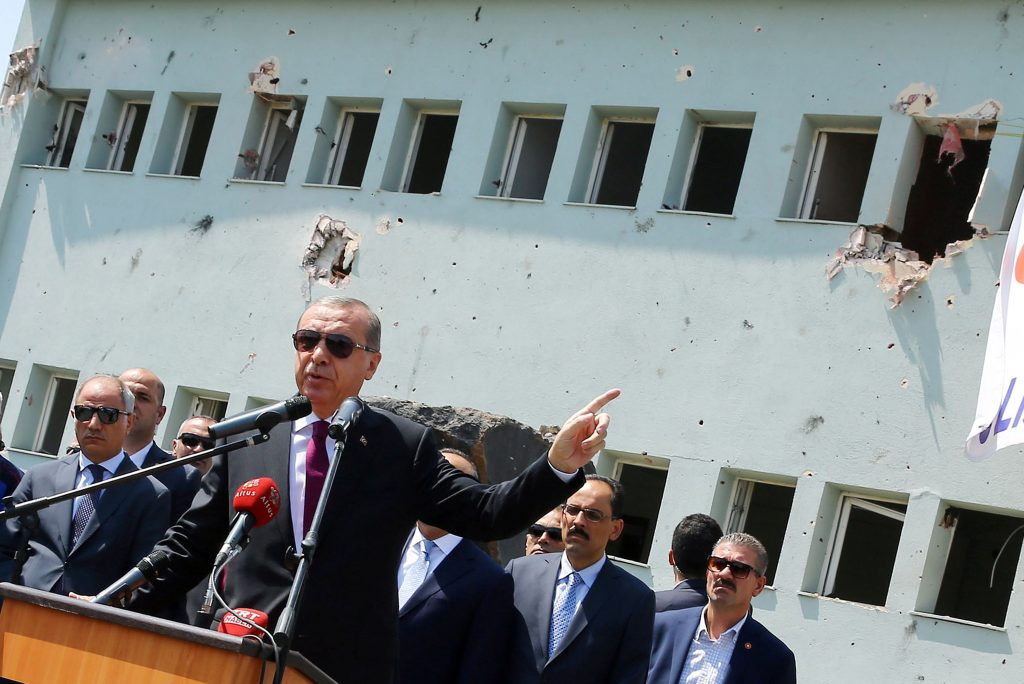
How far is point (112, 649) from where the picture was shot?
4.35 meters

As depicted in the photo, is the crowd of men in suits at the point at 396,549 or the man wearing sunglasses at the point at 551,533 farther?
the man wearing sunglasses at the point at 551,533

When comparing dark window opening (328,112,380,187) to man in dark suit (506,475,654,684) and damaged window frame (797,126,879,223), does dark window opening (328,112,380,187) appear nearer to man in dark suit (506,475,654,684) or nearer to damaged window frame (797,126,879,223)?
damaged window frame (797,126,879,223)

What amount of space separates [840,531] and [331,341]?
10.6 m

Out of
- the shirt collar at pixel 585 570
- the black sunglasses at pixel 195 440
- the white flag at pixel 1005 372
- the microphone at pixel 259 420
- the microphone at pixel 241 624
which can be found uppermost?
the white flag at pixel 1005 372

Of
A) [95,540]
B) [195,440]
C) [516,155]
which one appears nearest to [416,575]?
[95,540]

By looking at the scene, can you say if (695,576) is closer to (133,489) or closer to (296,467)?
(133,489)

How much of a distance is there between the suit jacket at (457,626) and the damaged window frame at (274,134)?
13968 mm

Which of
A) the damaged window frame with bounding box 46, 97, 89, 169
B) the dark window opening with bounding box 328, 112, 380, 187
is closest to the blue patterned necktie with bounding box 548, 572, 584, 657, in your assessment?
the dark window opening with bounding box 328, 112, 380, 187

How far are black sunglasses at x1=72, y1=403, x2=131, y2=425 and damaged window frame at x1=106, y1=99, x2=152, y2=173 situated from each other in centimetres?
1452

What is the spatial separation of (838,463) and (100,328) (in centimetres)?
1009

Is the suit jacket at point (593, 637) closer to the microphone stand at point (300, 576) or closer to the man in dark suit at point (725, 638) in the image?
the man in dark suit at point (725, 638)

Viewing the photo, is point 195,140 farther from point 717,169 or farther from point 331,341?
point 331,341

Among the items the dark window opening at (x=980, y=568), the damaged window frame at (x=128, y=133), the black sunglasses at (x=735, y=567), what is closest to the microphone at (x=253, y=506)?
the black sunglasses at (x=735, y=567)

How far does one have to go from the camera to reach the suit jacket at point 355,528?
16.6ft
